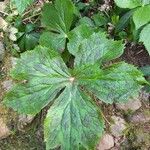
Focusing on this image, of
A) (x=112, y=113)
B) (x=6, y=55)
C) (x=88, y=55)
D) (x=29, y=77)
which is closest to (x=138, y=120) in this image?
(x=112, y=113)

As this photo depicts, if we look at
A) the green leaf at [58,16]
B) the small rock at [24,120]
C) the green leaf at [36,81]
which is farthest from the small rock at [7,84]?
the green leaf at [58,16]

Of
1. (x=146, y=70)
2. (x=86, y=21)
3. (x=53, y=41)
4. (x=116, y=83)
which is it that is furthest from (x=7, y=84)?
(x=146, y=70)

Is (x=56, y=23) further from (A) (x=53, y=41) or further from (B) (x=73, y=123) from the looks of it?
(B) (x=73, y=123)

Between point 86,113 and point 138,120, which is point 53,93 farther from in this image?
point 138,120

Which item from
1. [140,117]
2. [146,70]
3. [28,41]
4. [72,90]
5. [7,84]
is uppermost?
[28,41]

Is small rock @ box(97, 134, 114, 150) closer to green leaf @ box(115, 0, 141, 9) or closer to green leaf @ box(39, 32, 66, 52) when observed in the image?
green leaf @ box(39, 32, 66, 52)

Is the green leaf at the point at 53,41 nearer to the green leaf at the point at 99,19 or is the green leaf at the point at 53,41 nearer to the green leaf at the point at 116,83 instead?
the green leaf at the point at 99,19
